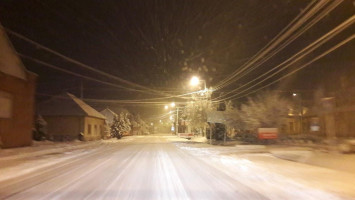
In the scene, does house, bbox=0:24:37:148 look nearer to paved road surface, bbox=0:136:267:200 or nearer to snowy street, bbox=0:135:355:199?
snowy street, bbox=0:135:355:199

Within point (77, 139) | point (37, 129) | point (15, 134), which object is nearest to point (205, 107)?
point (77, 139)

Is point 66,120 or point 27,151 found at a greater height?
point 66,120

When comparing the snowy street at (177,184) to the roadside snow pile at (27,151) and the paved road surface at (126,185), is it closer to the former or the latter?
the paved road surface at (126,185)

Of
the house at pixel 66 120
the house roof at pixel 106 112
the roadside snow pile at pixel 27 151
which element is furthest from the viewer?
the house roof at pixel 106 112

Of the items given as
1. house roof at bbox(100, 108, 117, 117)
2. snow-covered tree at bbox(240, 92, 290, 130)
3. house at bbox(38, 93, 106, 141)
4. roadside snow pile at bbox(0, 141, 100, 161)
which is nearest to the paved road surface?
roadside snow pile at bbox(0, 141, 100, 161)

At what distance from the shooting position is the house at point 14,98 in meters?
26.5

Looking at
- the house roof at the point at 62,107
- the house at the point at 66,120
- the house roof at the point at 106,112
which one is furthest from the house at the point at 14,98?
the house roof at the point at 106,112

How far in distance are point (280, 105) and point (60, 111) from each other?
3076 centimetres

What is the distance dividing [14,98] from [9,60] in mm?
3028

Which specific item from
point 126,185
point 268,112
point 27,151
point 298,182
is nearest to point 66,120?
point 27,151

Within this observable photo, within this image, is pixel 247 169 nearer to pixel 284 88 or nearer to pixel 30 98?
pixel 30 98

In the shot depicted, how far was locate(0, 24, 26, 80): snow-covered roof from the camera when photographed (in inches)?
1065

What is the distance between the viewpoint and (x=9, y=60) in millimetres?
27891

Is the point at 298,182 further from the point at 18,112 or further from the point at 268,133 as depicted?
the point at 18,112
